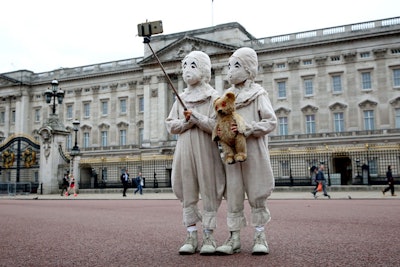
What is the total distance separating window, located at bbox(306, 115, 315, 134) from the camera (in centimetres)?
3969

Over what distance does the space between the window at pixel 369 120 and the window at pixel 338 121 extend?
6.59 feet

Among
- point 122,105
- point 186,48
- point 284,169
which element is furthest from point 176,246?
point 122,105

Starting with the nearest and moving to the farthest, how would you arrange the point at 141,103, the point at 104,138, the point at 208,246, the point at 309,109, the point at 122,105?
1. the point at 208,246
2. the point at 309,109
3. the point at 141,103
4. the point at 122,105
5. the point at 104,138

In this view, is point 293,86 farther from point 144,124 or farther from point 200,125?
point 200,125

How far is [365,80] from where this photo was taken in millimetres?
38031

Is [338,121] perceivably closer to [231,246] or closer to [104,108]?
[104,108]

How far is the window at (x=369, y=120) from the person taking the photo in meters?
37.2

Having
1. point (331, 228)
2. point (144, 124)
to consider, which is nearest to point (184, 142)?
point (331, 228)

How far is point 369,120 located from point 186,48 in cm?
1943

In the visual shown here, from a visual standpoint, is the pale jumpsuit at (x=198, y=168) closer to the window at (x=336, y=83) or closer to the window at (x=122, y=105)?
the window at (x=336, y=83)

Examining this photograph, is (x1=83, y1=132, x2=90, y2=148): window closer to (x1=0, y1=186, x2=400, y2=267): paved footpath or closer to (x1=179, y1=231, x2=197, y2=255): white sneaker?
(x1=0, y1=186, x2=400, y2=267): paved footpath

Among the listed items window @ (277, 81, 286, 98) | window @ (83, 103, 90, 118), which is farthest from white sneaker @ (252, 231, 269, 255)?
window @ (83, 103, 90, 118)

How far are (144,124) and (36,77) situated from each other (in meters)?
19.1

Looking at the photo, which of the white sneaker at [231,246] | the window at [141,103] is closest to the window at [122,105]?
the window at [141,103]
